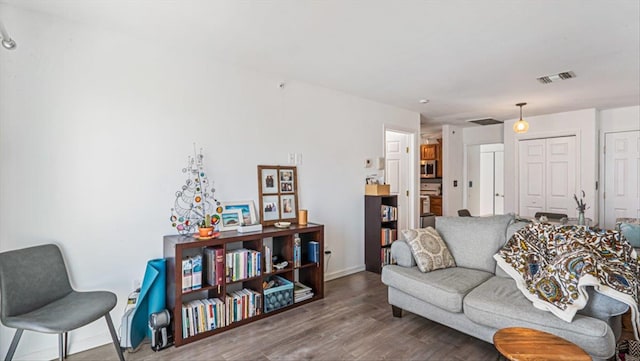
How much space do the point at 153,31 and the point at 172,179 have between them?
120 cm

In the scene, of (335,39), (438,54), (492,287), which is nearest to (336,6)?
(335,39)

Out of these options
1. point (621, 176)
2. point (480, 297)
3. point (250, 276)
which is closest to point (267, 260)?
point (250, 276)

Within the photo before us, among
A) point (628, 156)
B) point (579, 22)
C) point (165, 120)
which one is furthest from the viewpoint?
point (628, 156)

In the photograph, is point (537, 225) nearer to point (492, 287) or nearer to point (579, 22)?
point (492, 287)

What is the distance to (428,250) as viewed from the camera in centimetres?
287

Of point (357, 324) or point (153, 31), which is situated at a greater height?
point (153, 31)

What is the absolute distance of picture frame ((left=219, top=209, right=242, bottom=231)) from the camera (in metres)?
2.99

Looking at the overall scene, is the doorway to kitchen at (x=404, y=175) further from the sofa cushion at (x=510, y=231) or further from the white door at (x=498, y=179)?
the white door at (x=498, y=179)

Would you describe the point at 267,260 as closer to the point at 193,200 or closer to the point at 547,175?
the point at 193,200

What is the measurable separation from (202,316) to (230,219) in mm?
882

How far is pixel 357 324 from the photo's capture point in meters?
2.79

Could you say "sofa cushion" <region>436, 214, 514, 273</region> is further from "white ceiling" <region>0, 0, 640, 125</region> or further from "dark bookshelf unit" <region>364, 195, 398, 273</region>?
"white ceiling" <region>0, 0, 640, 125</region>

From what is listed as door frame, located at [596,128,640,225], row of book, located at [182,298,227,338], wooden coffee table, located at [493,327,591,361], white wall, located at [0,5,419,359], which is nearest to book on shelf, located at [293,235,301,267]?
white wall, located at [0,5,419,359]

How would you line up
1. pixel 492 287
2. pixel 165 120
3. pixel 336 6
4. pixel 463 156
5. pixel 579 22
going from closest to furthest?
pixel 336 6 < pixel 579 22 < pixel 492 287 < pixel 165 120 < pixel 463 156
